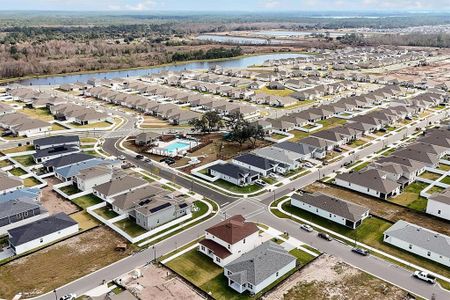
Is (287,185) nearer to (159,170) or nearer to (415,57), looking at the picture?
(159,170)

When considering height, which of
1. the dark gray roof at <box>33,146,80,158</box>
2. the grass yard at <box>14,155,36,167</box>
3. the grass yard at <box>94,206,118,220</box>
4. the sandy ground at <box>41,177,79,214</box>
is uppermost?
the dark gray roof at <box>33,146,80,158</box>

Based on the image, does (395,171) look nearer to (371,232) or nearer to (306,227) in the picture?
(371,232)

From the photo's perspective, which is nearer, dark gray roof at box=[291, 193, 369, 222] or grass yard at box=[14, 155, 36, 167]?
dark gray roof at box=[291, 193, 369, 222]

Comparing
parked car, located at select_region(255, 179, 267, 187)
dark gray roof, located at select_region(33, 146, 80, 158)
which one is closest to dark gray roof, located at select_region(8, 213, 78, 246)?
dark gray roof, located at select_region(33, 146, 80, 158)

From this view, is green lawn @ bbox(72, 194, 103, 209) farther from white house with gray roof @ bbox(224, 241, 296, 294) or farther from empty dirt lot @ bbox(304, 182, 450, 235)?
empty dirt lot @ bbox(304, 182, 450, 235)

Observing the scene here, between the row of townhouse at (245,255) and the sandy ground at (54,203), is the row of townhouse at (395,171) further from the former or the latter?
the sandy ground at (54,203)
